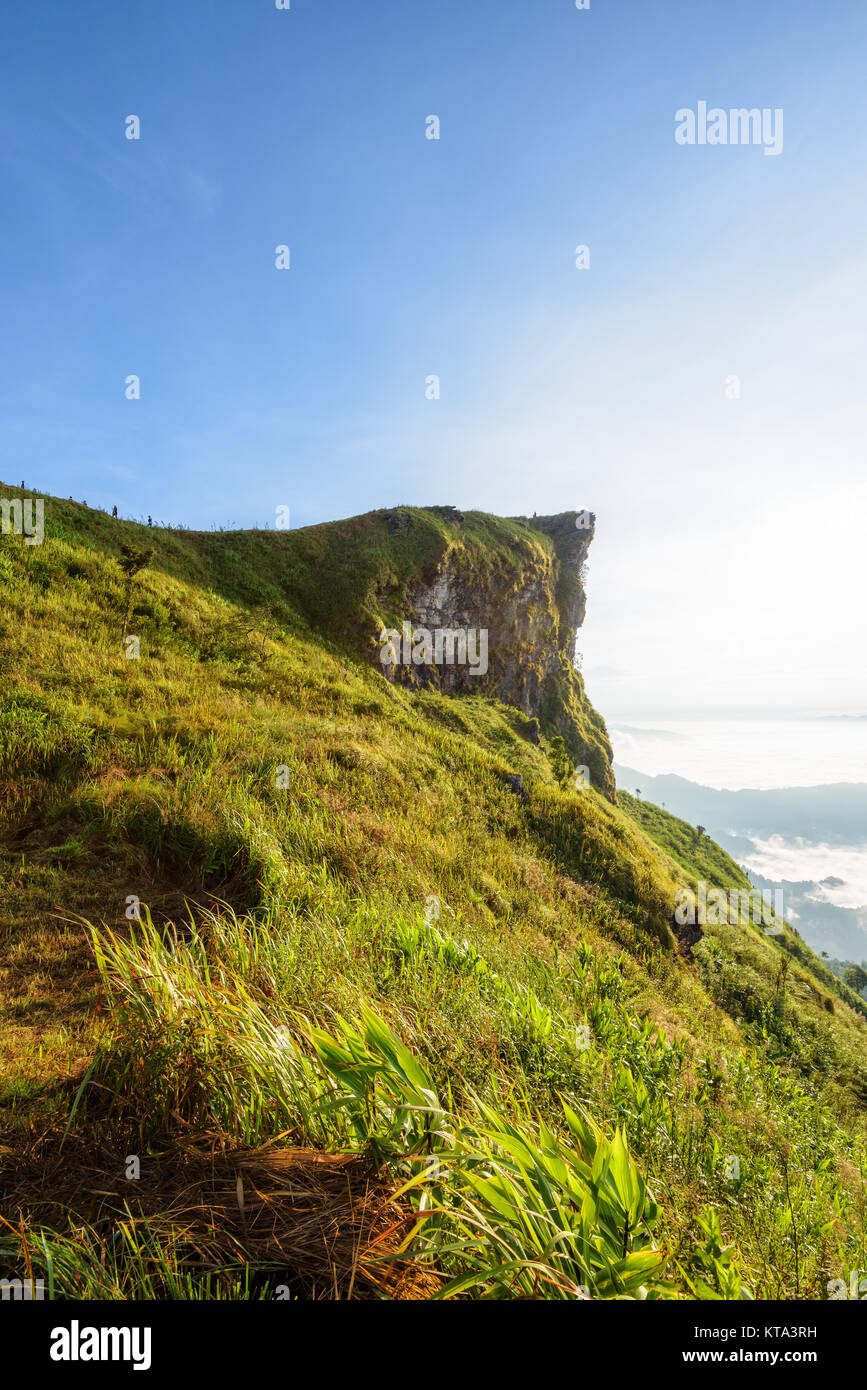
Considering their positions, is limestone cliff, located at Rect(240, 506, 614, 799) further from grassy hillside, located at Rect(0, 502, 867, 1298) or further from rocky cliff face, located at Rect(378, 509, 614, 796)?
grassy hillside, located at Rect(0, 502, 867, 1298)

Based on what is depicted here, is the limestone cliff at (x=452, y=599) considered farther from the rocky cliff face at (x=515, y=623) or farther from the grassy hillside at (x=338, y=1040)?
the grassy hillside at (x=338, y=1040)

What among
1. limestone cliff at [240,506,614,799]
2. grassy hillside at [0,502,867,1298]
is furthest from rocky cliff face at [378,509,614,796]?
grassy hillside at [0,502,867,1298]

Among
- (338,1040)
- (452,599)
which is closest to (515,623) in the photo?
(452,599)

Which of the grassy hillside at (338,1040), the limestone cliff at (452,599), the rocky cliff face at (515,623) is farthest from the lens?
the rocky cliff face at (515,623)

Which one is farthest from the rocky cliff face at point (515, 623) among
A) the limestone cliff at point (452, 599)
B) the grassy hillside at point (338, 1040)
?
the grassy hillside at point (338, 1040)

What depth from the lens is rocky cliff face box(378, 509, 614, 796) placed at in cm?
3136

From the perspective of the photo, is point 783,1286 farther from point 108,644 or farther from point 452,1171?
point 108,644

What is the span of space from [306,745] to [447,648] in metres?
24.3

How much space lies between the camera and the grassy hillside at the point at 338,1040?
5.48 feet

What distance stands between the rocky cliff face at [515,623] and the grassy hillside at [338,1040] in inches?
675

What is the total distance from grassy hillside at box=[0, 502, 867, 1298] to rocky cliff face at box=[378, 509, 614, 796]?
17152mm

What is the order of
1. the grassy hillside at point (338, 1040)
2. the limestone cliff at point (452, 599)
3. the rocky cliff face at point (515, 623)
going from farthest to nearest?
the rocky cliff face at point (515, 623)
the limestone cliff at point (452, 599)
the grassy hillside at point (338, 1040)
